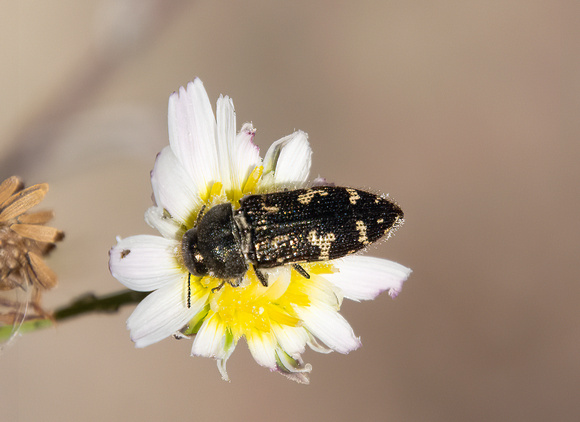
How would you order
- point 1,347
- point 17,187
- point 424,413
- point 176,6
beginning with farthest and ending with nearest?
1. point 424,413
2. point 176,6
3. point 17,187
4. point 1,347

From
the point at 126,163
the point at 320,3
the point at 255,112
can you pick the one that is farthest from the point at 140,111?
the point at 320,3

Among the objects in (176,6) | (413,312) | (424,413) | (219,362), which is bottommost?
(424,413)

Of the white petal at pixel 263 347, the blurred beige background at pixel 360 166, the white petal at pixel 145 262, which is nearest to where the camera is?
the white petal at pixel 145 262

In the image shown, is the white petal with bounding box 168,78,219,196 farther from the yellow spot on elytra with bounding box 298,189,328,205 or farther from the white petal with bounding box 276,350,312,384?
the white petal with bounding box 276,350,312,384

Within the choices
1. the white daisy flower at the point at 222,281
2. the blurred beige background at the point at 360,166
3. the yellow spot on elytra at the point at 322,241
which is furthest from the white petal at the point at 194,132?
the blurred beige background at the point at 360,166

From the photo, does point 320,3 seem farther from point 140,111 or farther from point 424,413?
point 424,413

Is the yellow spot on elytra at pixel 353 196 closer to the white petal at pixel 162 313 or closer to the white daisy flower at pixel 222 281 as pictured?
the white daisy flower at pixel 222 281
